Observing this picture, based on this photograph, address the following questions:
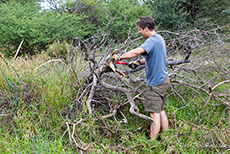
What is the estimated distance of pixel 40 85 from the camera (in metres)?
3.28

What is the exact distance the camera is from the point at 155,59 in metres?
2.73

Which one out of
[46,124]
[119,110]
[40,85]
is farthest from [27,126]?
[119,110]

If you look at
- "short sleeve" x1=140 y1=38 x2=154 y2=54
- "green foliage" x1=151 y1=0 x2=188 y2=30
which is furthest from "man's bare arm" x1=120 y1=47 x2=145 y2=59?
"green foliage" x1=151 y1=0 x2=188 y2=30

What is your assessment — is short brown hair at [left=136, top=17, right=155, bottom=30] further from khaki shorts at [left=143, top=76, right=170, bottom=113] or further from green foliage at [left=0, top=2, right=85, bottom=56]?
green foliage at [left=0, top=2, right=85, bottom=56]

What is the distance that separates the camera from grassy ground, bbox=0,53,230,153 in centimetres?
258

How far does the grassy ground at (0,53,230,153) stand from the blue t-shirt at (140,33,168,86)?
1.86 ft

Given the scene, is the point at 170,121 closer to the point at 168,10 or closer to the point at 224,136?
the point at 224,136

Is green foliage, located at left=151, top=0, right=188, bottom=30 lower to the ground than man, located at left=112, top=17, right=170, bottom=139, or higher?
lower

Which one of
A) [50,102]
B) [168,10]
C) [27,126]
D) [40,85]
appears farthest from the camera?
[168,10]

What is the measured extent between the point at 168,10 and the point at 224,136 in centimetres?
1284

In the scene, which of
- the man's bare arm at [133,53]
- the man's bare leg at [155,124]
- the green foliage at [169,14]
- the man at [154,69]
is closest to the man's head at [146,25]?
the man at [154,69]

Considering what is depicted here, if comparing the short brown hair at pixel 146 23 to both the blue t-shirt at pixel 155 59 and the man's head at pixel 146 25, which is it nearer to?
the man's head at pixel 146 25

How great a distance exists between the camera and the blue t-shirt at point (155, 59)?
264 cm

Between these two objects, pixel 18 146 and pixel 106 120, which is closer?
pixel 18 146
